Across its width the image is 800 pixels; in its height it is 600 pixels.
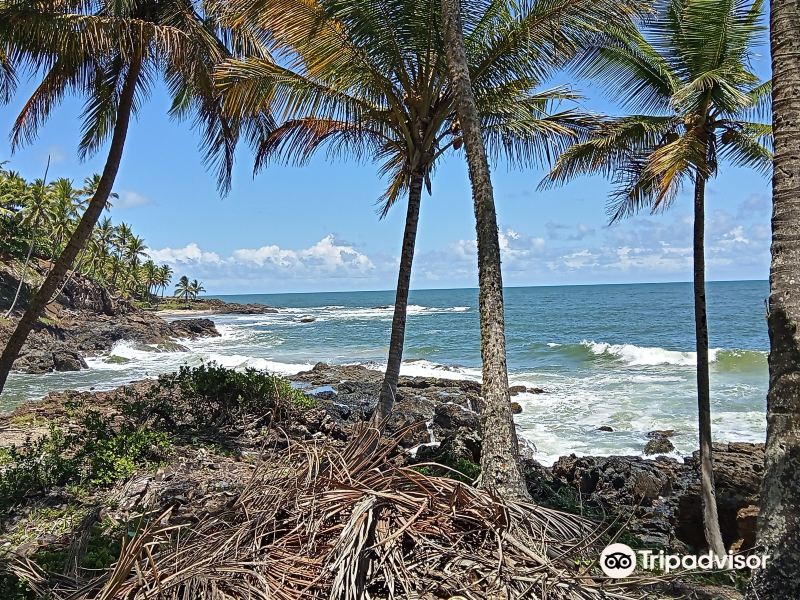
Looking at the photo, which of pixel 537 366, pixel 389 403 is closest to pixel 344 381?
pixel 537 366

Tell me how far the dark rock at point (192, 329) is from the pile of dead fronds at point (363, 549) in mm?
41100

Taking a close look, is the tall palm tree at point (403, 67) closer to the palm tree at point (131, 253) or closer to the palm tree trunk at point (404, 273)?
the palm tree trunk at point (404, 273)

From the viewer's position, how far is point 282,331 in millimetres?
51500

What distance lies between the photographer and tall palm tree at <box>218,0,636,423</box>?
20.1ft

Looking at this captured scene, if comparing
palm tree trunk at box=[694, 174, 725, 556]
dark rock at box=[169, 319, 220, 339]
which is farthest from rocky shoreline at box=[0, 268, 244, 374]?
palm tree trunk at box=[694, 174, 725, 556]

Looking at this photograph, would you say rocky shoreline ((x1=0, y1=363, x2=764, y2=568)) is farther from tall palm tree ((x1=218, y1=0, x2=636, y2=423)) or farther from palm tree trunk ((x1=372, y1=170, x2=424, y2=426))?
tall palm tree ((x1=218, y1=0, x2=636, y2=423))

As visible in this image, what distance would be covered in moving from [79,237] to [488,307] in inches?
230

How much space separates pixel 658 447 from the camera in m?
12.8

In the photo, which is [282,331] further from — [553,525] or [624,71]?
[553,525]

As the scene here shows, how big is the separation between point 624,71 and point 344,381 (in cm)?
1680

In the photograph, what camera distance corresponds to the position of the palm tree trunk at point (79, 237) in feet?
22.4

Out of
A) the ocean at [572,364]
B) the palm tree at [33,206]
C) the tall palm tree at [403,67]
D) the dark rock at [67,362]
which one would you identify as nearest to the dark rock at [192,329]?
the ocean at [572,364]

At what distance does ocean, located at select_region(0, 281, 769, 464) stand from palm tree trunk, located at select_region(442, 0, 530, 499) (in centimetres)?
880

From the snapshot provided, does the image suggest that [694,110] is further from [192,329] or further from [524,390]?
[192,329]
